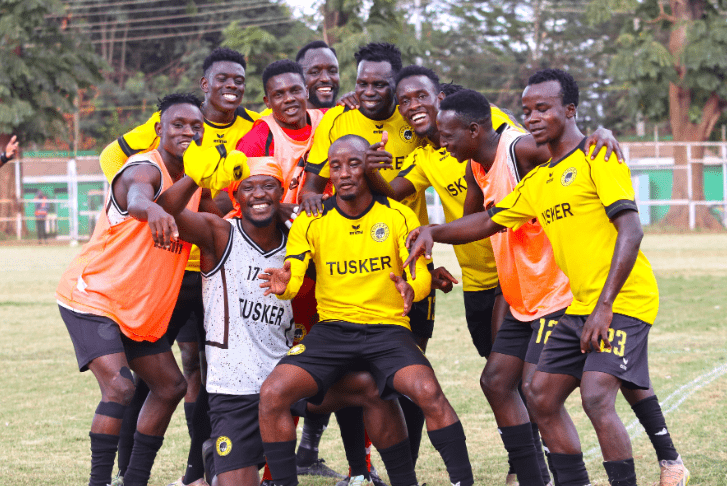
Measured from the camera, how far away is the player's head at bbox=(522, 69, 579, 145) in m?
4.76

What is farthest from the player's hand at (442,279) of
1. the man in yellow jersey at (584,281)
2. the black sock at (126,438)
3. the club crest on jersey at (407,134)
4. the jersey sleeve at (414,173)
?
the black sock at (126,438)

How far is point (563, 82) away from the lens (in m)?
4.85

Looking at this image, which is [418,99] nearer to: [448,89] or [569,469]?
[448,89]

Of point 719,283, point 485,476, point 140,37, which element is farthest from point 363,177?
point 140,37

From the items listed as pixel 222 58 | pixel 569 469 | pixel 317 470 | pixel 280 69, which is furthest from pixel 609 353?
pixel 222 58

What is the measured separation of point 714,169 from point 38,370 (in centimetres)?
3488

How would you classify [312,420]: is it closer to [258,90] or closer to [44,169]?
[258,90]

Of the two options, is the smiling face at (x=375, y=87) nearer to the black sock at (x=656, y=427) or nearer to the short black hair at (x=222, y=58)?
the short black hair at (x=222, y=58)

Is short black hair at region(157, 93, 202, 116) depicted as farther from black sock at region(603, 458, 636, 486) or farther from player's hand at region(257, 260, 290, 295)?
black sock at region(603, 458, 636, 486)

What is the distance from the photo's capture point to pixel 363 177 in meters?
5.16

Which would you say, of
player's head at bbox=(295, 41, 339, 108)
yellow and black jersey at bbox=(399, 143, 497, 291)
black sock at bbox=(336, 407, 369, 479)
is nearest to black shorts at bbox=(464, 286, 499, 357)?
yellow and black jersey at bbox=(399, 143, 497, 291)

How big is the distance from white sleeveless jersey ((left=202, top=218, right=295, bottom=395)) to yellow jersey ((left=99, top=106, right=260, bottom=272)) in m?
1.09

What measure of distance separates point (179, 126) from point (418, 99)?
1574 millimetres

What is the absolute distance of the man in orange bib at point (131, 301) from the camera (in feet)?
16.3
